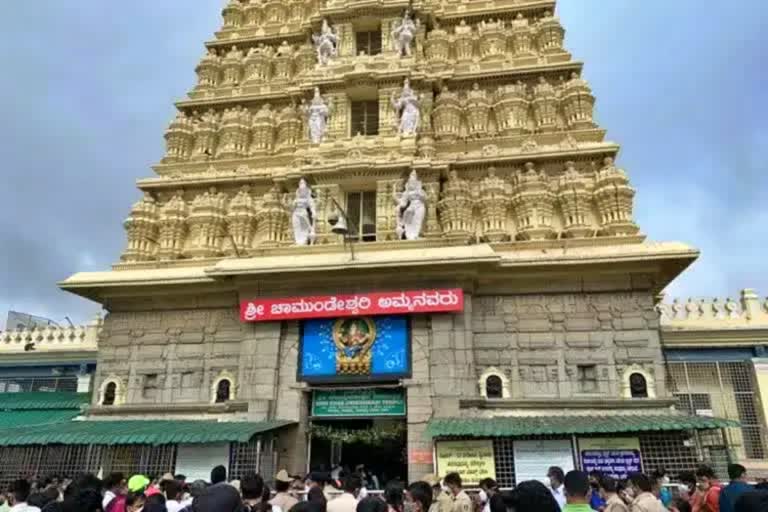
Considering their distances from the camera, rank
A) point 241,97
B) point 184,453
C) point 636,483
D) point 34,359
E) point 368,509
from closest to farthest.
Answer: point 368,509 → point 636,483 → point 184,453 → point 241,97 → point 34,359

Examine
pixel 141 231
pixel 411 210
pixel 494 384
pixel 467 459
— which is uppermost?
pixel 141 231

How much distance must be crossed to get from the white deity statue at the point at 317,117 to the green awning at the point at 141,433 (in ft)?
29.1

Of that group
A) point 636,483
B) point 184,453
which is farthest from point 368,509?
point 184,453

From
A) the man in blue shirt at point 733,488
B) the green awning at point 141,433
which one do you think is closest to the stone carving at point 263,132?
the green awning at point 141,433

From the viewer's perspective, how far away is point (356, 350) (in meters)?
15.0

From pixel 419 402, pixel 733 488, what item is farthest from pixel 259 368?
pixel 733 488

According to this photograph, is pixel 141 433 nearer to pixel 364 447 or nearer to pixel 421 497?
pixel 364 447

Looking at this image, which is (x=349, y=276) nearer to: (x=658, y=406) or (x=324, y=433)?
(x=324, y=433)

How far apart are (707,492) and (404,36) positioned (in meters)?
16.1

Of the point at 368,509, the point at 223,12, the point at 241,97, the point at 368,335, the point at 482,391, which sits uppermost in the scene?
the point at 223,12

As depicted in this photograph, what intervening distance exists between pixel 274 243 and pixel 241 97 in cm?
636

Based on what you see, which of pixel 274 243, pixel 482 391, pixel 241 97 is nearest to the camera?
pixel 482 391

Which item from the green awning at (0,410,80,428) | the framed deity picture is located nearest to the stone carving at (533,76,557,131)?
the framed deity picture

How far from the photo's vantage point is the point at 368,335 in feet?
49.5
